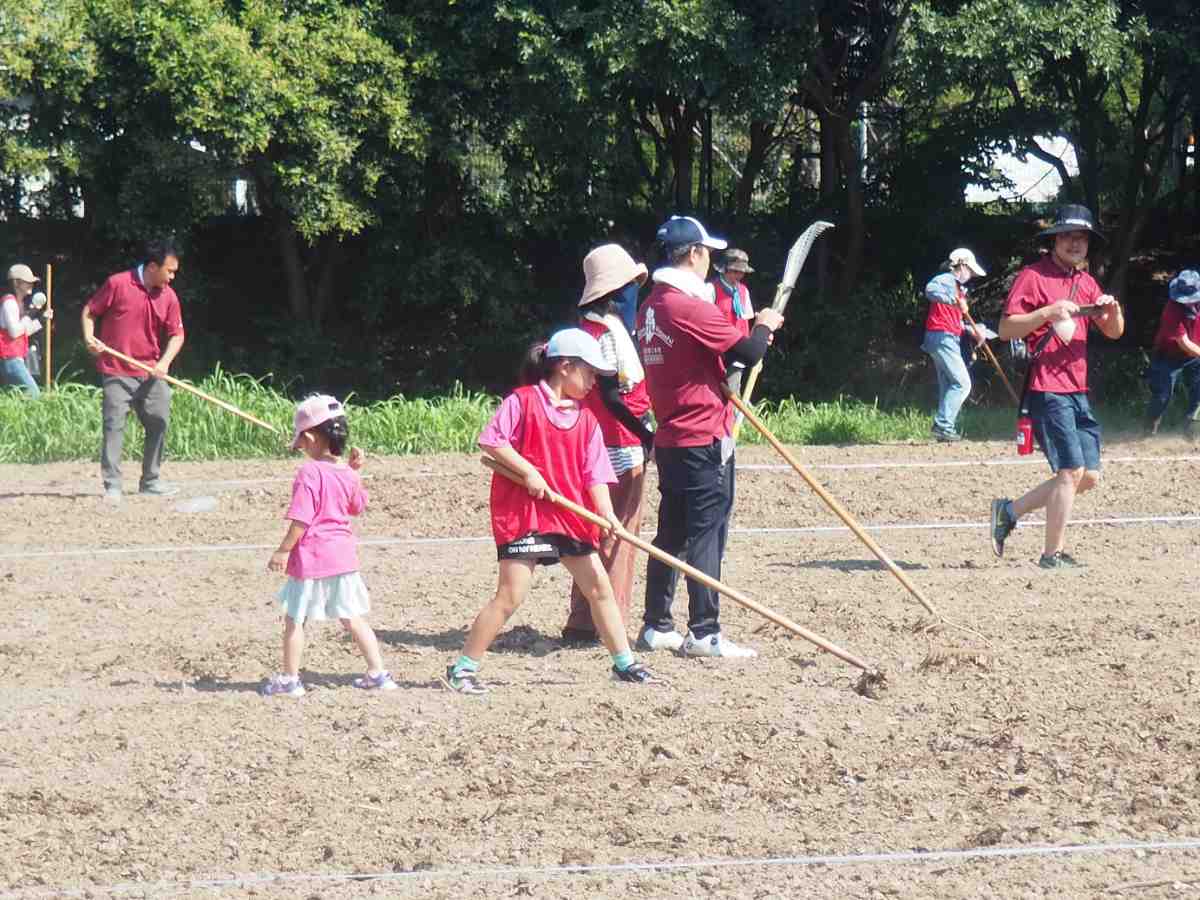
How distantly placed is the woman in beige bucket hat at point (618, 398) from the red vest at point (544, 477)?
55cm

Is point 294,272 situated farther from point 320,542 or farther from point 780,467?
point 320,542

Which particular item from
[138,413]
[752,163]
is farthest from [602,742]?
[752,163]

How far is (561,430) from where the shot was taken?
6.96m

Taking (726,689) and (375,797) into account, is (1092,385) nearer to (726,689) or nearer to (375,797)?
(726,689)

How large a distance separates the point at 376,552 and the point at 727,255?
→ 3565 mm

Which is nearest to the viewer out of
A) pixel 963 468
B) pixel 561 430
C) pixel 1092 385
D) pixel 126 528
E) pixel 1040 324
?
pixel 561 430

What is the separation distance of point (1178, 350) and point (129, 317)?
9.61m

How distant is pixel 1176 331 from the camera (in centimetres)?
1628

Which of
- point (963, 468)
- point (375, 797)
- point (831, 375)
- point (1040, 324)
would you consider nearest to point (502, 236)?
point (831, 375)

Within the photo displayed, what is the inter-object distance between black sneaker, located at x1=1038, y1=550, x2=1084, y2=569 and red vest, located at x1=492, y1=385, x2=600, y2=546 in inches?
144

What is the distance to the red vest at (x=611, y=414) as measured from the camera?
761 cm

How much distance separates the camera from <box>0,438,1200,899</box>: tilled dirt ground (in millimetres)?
5246

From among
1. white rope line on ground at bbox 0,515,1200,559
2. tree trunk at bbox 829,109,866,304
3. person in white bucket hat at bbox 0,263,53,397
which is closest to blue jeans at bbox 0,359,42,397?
person in white bucket hat at bbox 0,263,53,397

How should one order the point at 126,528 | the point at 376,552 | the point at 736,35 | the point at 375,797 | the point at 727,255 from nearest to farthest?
the point at 375,797, the point at 376,552, the point at 126,528, the point at 727,255, the point at 736,35
